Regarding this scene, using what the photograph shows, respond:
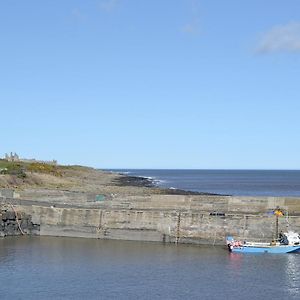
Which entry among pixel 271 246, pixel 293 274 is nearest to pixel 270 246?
pixel 271 246

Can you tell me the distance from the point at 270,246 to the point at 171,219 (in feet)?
30.2

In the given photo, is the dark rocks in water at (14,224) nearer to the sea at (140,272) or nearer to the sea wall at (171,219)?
the sea wall at (171,219)

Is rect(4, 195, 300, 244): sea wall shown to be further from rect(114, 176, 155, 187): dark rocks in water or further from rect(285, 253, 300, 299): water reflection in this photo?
rect(114, 176, 155, 187): dark rocks in water

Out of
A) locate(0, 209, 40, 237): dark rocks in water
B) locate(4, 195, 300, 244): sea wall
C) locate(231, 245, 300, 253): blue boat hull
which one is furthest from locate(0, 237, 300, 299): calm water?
locate(0, 209, 40, 237): dark rocks in water

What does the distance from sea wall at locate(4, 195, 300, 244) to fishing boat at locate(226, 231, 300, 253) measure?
237 centimetres

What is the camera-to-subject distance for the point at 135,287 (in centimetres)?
3544

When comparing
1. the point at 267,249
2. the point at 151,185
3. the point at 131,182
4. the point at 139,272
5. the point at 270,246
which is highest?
the point at 131,182

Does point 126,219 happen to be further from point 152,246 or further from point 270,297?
point 270,297

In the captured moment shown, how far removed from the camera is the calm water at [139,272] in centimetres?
3453

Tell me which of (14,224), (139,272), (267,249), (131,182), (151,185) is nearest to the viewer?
(139,272)

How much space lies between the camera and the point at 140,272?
3931 centimetres

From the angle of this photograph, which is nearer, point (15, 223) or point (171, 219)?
point (171, 219)

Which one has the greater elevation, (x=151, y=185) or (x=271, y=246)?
(x=151, y=185)

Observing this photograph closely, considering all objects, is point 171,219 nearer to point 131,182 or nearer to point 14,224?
point 14,224
